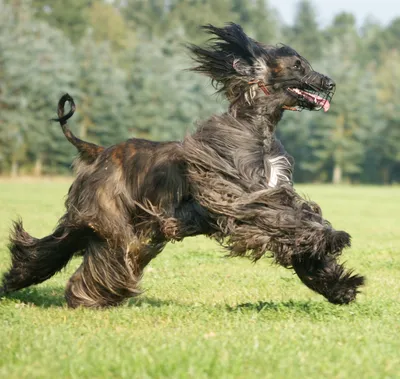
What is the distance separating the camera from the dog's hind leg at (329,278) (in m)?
5.70

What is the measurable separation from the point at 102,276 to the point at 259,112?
5.70 ft

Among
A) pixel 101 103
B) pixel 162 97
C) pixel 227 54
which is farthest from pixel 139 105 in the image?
pixel 227 54

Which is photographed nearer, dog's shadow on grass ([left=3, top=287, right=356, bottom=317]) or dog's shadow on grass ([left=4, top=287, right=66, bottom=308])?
dog's shadow on grass ([left=3, top=287, right=356, bottom=317])

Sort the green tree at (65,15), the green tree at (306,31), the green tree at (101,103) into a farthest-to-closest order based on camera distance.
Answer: the green tree at (306,31), the green tree at (65,15), the green tree at (101,103)

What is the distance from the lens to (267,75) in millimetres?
5891

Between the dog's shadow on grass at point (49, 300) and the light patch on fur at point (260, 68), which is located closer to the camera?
the light patch on fur at point (260, 68)

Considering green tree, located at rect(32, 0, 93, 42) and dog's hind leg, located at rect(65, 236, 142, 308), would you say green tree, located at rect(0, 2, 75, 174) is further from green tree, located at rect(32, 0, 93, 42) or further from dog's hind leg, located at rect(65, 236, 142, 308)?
dog's hind leg, located at rect(65, 236, 142, 308)

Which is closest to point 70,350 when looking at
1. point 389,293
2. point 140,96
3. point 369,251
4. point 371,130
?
point 389,293

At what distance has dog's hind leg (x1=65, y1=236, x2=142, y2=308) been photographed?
237 inches

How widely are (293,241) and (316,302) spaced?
983 millimetres

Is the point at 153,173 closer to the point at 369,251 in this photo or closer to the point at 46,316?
the point at 46,316

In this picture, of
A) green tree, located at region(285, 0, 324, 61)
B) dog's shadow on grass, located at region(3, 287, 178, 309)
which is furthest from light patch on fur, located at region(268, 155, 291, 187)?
green tree, located at region(285, 0, 324, 61)

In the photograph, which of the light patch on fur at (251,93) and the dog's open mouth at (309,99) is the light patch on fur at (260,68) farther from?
the dog's open mouth at (309,99)

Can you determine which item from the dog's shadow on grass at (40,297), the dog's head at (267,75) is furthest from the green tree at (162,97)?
the dog's head at (267,75)
